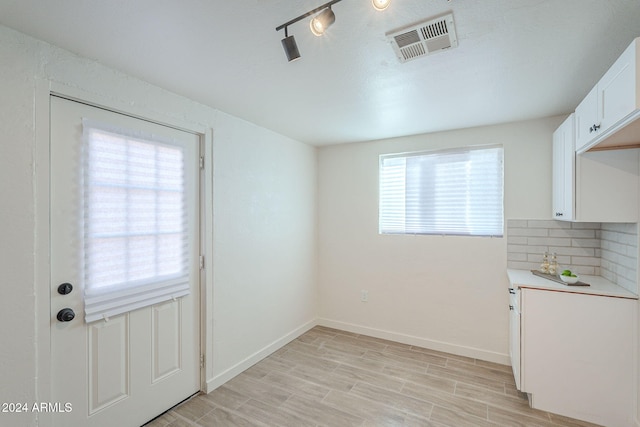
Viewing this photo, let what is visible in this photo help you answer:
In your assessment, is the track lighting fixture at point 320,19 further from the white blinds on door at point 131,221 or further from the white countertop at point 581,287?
the white countertop at point 581,287

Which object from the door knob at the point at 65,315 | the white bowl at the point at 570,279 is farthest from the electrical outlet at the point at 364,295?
the door knob at the point at 65,315

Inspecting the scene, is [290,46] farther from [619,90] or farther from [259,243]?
[259,243]

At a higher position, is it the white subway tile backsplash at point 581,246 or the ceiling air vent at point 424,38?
the ceiling air vent at point 424,38

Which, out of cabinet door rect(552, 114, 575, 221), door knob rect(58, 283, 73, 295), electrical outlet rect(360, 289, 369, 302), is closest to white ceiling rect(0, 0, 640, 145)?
cabinet door rect(552, 114, 575, 221)

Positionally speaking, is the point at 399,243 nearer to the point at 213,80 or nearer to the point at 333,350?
the point at 333,350

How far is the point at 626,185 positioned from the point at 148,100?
3.53m

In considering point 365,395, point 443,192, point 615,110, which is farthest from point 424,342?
point 615,110

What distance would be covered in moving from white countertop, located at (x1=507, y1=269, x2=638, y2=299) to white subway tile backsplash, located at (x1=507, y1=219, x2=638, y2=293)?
0.19 feet

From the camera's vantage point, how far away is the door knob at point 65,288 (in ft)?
5.55

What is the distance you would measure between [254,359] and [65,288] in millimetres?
1886

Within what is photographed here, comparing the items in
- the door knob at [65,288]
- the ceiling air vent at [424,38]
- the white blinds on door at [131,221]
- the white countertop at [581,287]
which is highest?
the ceiling air vent at [424,38]

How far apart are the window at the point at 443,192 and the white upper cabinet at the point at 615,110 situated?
100 centimetres

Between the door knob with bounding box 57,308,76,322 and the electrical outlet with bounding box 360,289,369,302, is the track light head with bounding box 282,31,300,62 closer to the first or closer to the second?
the door knob with bounding box 57,308,76,322

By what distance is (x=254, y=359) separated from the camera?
3008mm
